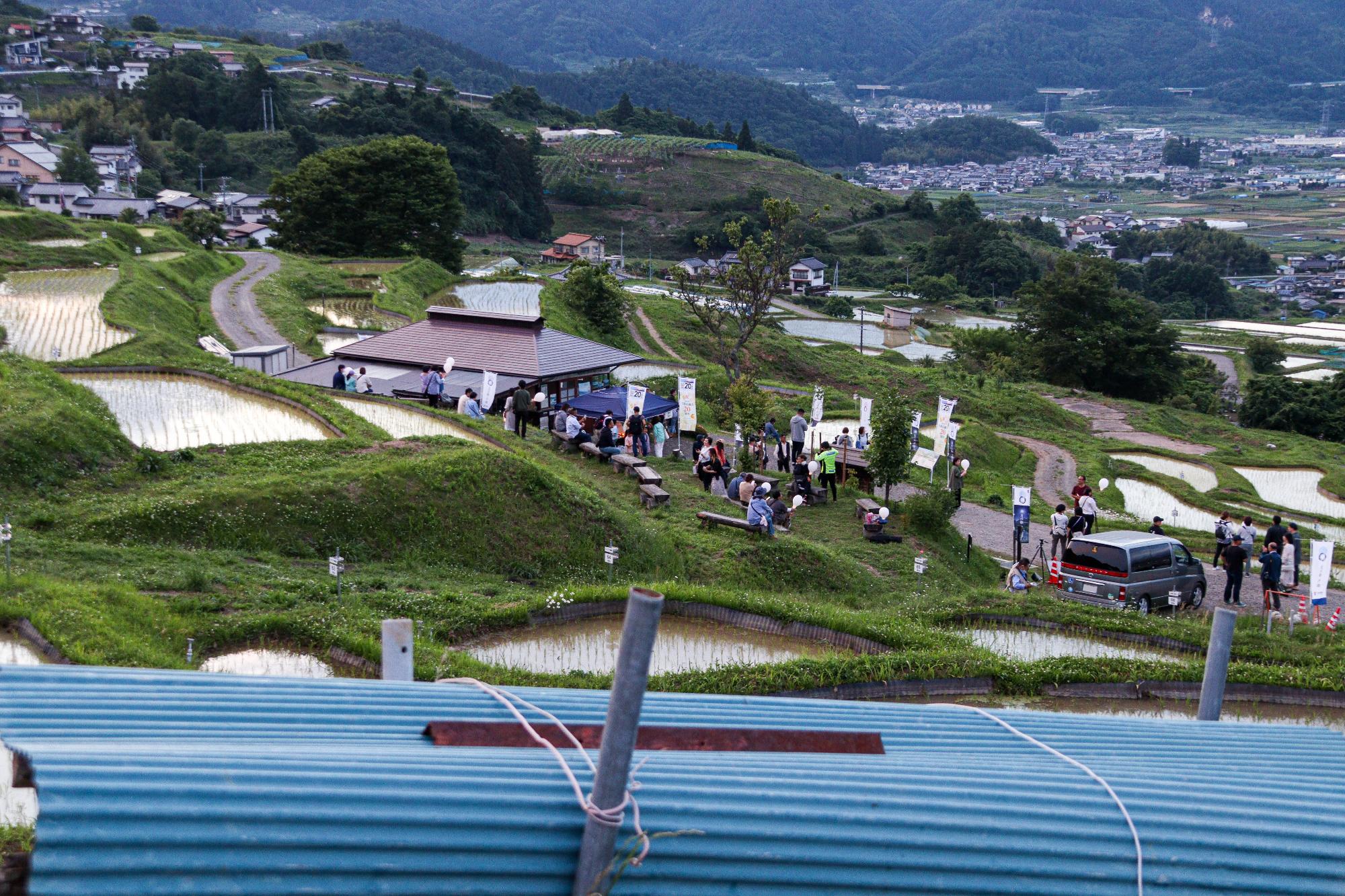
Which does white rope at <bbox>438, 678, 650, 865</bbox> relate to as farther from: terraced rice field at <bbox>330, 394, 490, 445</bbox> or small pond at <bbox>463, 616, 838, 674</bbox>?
terraced rice field at <bbox>330, 394, 490, 445</bbox>

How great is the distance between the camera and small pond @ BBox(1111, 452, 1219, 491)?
3161cm

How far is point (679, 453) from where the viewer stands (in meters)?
22.5

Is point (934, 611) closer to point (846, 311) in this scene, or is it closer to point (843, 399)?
point (843, 399)

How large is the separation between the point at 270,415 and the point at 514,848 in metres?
16.3

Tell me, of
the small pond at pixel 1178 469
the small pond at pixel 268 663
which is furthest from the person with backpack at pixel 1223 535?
the small pond at pixel 268 663

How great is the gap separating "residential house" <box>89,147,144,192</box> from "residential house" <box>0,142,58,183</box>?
357cm

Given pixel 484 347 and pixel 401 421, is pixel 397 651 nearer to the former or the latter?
pixel 401 421

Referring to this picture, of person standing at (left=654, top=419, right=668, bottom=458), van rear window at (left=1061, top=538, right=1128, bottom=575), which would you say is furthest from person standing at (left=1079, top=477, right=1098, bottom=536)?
person standing at (left=654, top=419, right=668, bottom=458)

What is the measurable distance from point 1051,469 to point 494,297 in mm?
→ 22999

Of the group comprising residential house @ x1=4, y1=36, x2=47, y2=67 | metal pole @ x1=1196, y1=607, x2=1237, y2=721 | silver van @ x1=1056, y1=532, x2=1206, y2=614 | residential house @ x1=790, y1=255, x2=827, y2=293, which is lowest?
residential house @ x1=790, y1=255, x2=827, y2=293

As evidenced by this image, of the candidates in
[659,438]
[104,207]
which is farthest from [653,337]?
[104,207]

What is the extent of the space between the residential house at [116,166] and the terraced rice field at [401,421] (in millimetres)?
71796

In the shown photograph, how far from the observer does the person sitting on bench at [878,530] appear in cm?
1817

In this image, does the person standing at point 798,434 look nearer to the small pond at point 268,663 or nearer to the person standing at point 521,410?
the person standing at point 521,410
